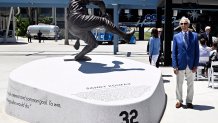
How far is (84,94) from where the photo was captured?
758 centimetres

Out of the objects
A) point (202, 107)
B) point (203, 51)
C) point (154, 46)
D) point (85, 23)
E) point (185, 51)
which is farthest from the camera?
point (203, 51)

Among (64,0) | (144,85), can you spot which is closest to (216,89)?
(144,85)

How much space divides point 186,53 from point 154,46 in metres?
3.52

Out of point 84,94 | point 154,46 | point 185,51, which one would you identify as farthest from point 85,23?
point 154,46

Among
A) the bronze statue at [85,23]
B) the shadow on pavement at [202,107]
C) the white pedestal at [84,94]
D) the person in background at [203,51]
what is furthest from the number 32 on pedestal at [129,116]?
the person in background at [203,51]

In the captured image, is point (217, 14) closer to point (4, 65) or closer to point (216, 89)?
point (4, 65)

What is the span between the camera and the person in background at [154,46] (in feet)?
40.9

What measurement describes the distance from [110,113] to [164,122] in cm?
144

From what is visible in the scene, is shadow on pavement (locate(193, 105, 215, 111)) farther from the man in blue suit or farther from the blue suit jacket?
the blue suit jacket

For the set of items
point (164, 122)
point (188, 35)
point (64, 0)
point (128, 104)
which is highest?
point (64, 0)

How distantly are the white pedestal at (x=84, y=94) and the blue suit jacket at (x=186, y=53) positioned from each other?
1.86ft

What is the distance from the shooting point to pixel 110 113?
7121mm

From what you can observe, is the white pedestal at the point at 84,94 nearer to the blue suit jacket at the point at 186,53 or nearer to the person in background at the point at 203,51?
the blue suit jacket at the point at 186,53

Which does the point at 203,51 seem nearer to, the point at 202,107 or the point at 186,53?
the point at 202,107
